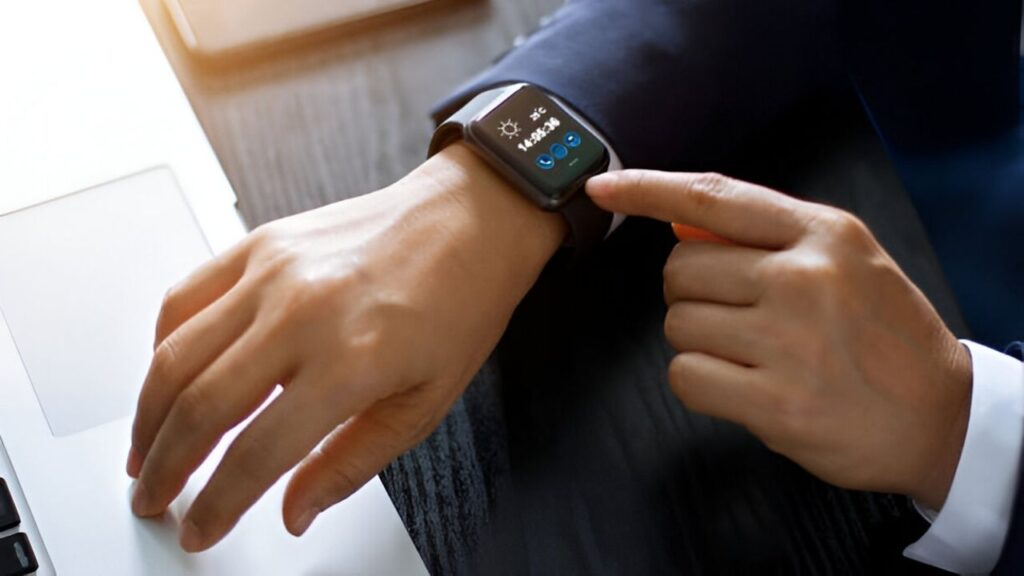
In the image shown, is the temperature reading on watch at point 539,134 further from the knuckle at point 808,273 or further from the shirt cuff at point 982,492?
the shirt cuff at point 982,492

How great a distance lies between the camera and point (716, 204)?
1.97 ft

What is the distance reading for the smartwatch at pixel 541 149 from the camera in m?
0.65

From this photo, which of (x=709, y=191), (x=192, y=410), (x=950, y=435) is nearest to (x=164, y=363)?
(x=192, y=410)

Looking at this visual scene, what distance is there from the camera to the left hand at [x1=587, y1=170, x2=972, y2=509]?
1.91 feet

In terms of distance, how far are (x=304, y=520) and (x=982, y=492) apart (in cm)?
38

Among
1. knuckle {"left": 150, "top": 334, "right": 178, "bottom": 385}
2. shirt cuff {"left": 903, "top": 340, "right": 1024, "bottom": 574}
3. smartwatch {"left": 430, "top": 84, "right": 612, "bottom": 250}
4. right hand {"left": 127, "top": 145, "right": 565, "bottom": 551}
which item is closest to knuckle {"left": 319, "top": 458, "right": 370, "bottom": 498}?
right hand {"left": 127, "top": 145, "right": 565, "bottom": 551}

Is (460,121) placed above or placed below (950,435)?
above

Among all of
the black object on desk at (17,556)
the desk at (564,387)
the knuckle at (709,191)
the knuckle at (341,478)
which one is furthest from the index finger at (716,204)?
the black object on desk at (17,556)

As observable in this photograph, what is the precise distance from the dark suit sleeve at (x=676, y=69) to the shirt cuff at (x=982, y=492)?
27cm

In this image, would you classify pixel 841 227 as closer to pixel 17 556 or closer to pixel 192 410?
pixel 192 410

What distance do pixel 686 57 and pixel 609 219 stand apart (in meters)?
0.15

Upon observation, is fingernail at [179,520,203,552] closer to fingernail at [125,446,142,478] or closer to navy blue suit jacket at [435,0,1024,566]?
fingernail at [125,446,142,478]

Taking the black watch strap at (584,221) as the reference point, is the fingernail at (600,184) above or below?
above

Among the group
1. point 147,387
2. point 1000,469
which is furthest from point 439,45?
point 1000,469
